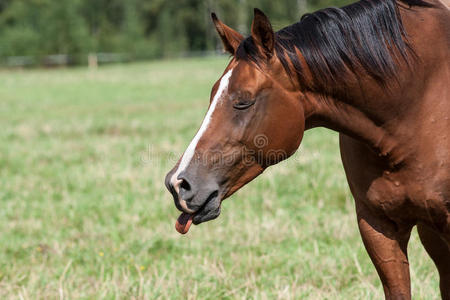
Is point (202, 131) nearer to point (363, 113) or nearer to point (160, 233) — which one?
point (363, 113)

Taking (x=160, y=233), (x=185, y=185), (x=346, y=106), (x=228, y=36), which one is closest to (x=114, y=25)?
(x=160, y=233)

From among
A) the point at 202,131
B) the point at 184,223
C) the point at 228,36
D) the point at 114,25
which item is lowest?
the point at 114,25

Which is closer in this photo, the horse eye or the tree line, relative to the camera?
the horse eye

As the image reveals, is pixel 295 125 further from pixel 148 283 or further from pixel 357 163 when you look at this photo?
pixel 148 283

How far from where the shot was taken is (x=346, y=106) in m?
2.21

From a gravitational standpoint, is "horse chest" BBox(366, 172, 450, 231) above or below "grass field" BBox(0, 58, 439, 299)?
above

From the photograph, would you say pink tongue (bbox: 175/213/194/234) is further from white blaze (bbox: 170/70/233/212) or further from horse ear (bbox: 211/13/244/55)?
horse ear (bbox: 211/13/244/55)

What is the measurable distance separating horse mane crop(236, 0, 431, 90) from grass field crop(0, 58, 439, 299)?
4.78 ft

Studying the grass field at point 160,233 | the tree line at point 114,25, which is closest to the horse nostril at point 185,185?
the grass field at point 160,233

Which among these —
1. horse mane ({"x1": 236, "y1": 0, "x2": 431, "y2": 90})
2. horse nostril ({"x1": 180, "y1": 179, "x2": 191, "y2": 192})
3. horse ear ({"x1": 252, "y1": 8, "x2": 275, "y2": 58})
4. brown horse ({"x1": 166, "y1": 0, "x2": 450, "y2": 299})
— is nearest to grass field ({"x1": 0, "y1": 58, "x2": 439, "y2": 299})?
brown horse ({"x1": 166, "y1": 0, "x2": 450, "y2": 299})

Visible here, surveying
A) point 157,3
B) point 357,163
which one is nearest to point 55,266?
point 357,163

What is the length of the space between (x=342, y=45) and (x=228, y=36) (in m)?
0.45

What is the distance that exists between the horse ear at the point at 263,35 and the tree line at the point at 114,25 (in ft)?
97.8

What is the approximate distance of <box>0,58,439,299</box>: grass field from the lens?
3342 millimetres
